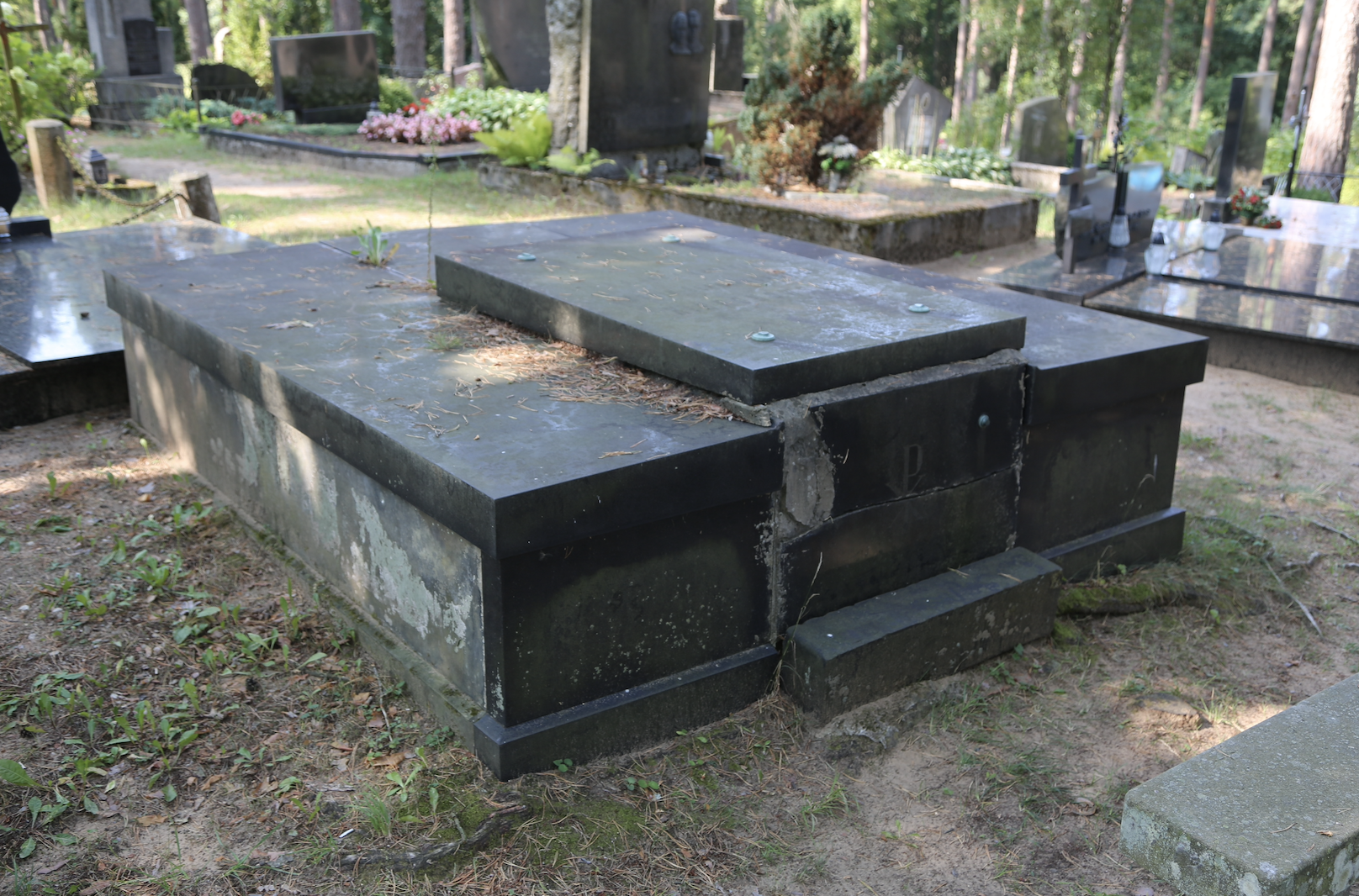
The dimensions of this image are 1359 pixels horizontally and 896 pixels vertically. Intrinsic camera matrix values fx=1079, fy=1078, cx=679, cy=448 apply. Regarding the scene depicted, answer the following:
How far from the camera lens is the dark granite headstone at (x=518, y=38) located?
15953 mm

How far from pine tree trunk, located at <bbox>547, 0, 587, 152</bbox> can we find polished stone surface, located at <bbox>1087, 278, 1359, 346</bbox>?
5882 millimetres

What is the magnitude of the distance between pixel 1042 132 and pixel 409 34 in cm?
1455

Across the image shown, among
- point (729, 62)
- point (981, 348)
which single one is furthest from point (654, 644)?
point (729, 62)

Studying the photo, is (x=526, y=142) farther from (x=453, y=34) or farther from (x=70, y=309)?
(x=453, y=34)

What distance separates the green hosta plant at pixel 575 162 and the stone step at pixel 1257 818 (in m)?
9.65

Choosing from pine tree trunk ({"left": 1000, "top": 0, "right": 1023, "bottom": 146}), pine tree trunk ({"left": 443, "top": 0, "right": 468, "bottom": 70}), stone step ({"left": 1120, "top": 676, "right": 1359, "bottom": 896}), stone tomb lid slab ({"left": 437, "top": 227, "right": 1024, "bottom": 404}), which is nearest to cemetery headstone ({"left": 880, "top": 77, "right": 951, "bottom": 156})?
pine tree trunk ({"left": 1000, "top": 0, "right": 1023, "bottom": 146})

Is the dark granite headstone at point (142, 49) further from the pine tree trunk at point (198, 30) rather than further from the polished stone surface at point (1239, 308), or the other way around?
the polished stone surface at point (1239, 308)

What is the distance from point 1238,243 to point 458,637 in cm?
840

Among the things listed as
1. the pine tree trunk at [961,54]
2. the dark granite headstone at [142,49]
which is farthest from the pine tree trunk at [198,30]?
the pine tree trunk at [961,54]

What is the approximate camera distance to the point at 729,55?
20.2m

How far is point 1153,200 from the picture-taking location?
9.60 meters

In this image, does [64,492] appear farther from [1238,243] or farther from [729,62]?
[729,62]

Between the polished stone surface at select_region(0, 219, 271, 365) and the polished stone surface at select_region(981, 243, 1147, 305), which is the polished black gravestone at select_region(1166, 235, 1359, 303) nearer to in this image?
the polished stone surface at select_region(981, 243, 1147, 305)

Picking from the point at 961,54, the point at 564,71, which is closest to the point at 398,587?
the point at 564,71
